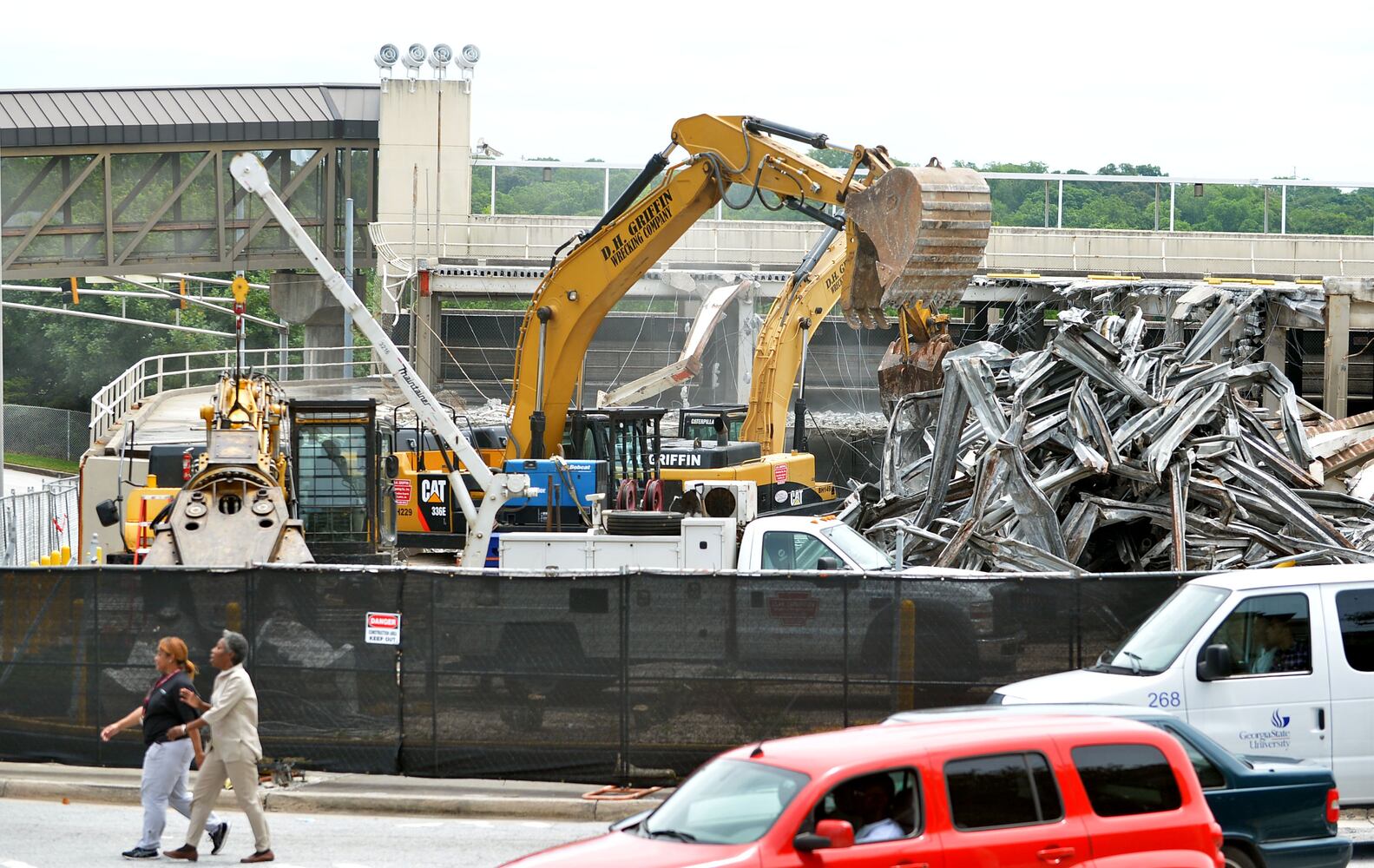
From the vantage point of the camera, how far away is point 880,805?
7.25 metres

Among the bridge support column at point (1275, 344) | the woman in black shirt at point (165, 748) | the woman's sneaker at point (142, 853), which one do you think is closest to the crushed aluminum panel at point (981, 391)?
the woman in black shirt at point (165, 748)

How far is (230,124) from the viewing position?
4619 cm

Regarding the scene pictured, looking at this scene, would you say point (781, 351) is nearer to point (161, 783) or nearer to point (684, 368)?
point (684, 368)

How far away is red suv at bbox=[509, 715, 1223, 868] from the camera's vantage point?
280 inches

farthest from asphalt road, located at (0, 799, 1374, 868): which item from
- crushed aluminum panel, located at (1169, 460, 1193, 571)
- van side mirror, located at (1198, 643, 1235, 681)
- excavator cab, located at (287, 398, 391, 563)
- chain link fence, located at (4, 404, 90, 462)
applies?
chain link fence, located at (4, 404, 90, 462)

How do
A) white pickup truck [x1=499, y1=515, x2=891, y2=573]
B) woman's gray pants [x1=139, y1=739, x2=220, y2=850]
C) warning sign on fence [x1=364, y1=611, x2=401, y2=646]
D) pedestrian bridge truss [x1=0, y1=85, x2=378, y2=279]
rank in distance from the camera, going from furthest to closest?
pedestrian bridge truss [x1=0, y1=85, x2=378, y2=279], white pickup truck [x1=499, y1=515, x2=891, y2=573], warning sign on fence [x1=364, y1=611, x2=401, y2=646], woman's gray pants [x1=139, y1=739, x2=220, y2=850]

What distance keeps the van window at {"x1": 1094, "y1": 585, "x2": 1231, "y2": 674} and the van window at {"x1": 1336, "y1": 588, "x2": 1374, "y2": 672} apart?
86cm

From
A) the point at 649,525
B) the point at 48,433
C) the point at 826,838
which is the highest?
the point at 48,433

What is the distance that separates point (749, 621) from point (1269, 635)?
13.2 feet

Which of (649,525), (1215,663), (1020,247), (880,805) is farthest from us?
(1020,247)

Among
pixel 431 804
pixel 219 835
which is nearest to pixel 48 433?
pixel 431 804

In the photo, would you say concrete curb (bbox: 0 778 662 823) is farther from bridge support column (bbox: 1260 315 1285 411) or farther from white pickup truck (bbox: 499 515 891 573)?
bridge support column (bbox: 1260 315 1285 411)

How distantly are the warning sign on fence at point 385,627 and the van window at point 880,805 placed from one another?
22.9 feet

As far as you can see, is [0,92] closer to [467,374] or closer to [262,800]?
[467,374]
